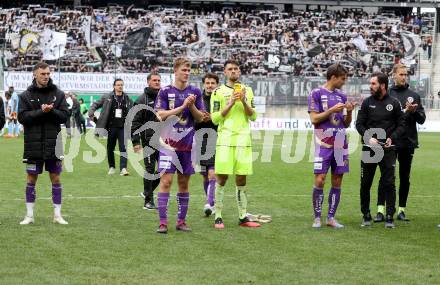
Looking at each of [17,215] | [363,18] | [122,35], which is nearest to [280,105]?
[122,35]

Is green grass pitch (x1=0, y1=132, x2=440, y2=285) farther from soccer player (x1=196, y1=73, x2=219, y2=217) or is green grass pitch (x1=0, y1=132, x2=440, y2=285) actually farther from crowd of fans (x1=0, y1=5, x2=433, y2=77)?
crowd of fans (x1=0, y1=5, x2=433, y2=77)

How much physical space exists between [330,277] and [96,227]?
3982 mm

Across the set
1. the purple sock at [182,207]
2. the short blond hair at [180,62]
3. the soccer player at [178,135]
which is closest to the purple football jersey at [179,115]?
the soccer player at [178,135]

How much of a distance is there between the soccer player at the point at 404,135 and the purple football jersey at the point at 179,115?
2.90m

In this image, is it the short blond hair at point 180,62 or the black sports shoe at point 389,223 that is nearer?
the short blond hair at point 180,62

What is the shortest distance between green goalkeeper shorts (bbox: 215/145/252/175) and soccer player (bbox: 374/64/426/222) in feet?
6.69

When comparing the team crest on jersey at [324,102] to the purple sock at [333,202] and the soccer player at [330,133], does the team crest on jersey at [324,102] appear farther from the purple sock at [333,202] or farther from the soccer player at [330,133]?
the purple sock at [333,202]

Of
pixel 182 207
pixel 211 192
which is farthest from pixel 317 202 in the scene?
pixel 211 192

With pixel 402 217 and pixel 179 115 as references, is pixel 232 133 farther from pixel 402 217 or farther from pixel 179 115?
pixel 402 217

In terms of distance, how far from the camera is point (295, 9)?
194ft

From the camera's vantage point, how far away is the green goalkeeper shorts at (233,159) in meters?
11.2

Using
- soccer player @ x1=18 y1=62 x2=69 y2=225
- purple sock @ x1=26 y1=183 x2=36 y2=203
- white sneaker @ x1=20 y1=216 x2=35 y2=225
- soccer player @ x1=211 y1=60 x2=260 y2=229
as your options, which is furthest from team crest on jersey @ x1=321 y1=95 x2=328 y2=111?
white sneaker @ x1=20 y1=216 x2=35 y2=225

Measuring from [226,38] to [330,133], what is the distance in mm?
42278

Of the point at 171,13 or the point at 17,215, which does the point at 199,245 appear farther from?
the point at 171,13
